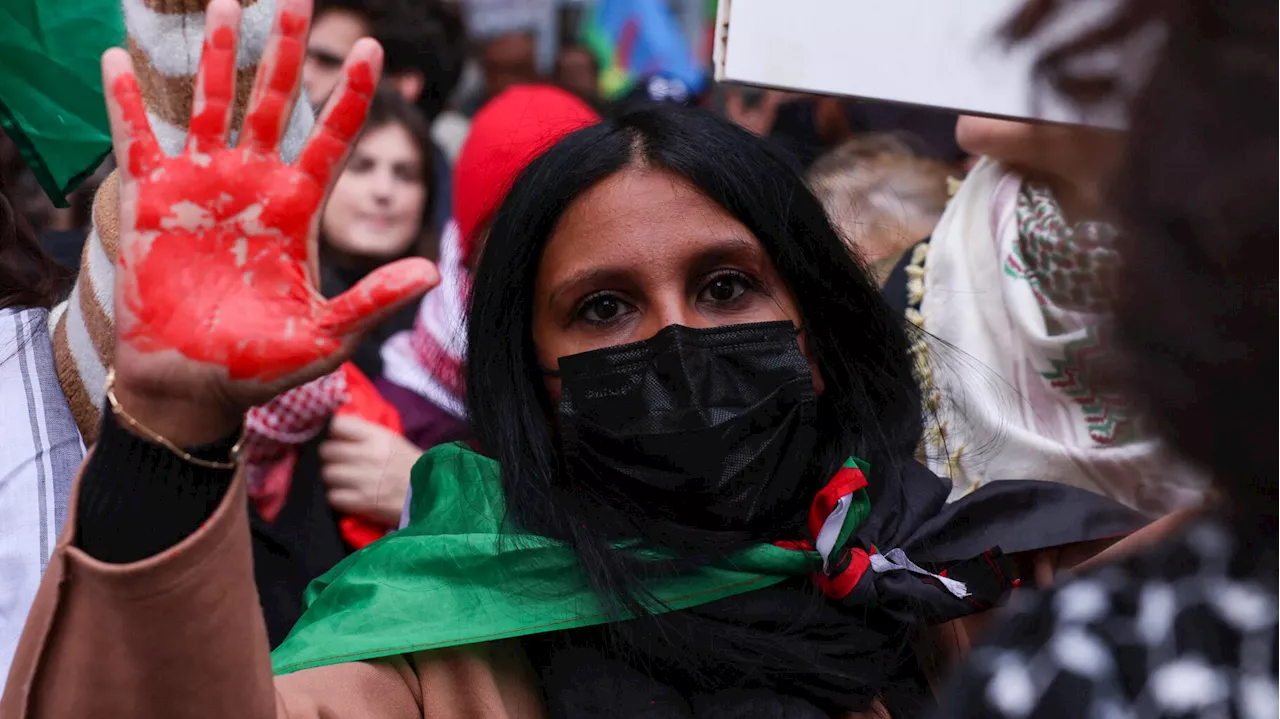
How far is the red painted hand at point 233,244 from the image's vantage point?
1476mm

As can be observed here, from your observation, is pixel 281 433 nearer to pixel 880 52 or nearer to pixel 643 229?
pixel 643 229

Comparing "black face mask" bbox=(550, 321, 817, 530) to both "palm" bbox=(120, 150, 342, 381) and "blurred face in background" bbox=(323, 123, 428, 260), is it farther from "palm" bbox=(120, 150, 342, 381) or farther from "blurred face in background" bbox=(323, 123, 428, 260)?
"blurred face in background" bbox=(323, 123, 428, 260)

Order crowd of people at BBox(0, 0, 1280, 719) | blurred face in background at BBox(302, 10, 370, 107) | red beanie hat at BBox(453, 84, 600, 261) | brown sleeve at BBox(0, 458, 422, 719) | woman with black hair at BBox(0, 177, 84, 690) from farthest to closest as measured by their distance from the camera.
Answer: blurred face in background at BBox(302, 10, 370, 107), red beanie hat at BBox(453, 84, 600, 261), woman with black hair at BBox(0, 177, 84, 690), brown sleeve at BBox(0, 458, 422, 719), crowd of people at BBox(0, 0, 1280, 719)

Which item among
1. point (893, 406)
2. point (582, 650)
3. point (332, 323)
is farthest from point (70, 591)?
point (893, 406)

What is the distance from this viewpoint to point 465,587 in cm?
214

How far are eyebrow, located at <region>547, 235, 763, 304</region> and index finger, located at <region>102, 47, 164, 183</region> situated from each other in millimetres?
864

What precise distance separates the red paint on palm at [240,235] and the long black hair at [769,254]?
801 millimetres

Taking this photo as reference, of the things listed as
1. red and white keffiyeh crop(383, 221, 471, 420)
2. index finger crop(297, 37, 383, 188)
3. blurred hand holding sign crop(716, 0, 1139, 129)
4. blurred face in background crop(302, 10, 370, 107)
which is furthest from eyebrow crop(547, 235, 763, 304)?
blurred face in background crop(302, 10, 370, 107)

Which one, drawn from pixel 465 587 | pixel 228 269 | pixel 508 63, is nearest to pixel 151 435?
pixel 228 269

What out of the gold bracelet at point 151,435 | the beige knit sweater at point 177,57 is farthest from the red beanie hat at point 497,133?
the gold bracelet at point 151,435

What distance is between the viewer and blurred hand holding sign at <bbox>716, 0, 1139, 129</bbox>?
1977 mm

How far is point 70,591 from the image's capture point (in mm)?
1469

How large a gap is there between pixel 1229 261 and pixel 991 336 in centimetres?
189

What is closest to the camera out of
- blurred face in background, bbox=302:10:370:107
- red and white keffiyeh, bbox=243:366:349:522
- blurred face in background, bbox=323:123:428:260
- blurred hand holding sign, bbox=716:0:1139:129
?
blurred hand holding sign, bbox=716:0:1139:129
